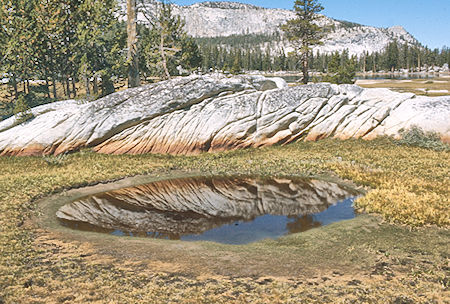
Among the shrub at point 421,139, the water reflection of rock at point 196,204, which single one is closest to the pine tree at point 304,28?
the shrub at point 421,139

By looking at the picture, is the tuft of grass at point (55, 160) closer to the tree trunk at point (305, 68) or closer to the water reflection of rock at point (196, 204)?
the water reflection of rock at point (196, 204)

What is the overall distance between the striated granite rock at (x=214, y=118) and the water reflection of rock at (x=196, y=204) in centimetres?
603

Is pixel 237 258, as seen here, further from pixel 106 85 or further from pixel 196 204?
pixel 106 85

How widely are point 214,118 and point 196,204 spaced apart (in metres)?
10.4

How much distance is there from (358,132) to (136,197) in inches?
656

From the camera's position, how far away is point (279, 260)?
864 cm

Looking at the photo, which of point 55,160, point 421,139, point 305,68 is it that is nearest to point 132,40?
point 55,160

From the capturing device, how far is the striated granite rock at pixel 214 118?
21859mm

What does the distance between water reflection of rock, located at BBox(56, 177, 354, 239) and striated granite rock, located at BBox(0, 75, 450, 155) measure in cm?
603

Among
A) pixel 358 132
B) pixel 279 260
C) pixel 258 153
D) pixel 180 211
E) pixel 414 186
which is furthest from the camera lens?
pixel 358 132

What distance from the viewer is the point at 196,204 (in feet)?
46.4

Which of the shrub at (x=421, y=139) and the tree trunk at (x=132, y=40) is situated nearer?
the shrub at (x=421, y=139)

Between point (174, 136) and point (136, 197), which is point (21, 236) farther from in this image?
point (174, 136)

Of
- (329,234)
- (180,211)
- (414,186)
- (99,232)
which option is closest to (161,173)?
(180,211)
